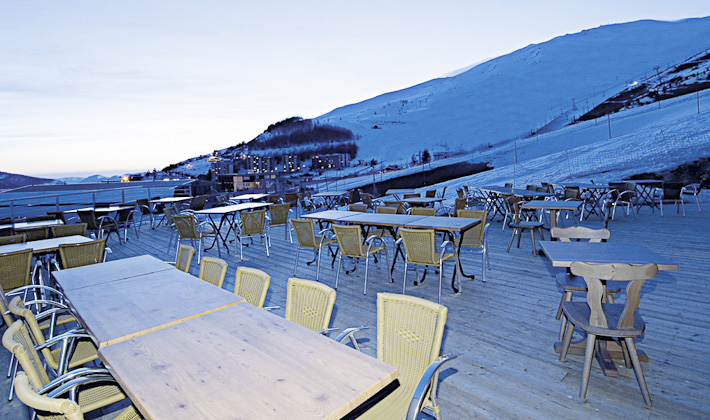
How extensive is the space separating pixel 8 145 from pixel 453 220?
25.4 meters

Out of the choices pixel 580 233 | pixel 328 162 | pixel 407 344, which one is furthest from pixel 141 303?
pixel 328 162

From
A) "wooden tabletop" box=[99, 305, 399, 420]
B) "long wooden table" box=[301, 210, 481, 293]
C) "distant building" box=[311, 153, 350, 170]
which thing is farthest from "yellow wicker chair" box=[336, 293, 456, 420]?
"distant building" box=[311, 153, 350, 170]

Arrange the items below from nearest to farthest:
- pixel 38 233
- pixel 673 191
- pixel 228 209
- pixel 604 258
→ pixel 604 258
pixel 38 233
pixel 228 209
pixel 673 191

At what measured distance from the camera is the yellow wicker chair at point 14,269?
11.2 ft

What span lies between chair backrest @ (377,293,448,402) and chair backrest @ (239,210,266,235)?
4665mm

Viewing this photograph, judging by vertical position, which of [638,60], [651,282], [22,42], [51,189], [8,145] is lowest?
[651,282]

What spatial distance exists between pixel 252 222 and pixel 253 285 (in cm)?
403

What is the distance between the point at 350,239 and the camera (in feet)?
14.3

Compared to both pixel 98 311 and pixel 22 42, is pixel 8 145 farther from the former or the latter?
pixel 98 311

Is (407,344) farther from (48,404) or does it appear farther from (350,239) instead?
(350,239)

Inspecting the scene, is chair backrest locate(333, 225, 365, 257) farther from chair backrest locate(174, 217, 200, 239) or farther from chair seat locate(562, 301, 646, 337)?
chair backrest locate(174, 217, 200, 239)

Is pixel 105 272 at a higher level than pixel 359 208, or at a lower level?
lower

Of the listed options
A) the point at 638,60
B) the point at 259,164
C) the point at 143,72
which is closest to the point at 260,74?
the point at 143,72

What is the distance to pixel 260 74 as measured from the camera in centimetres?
2423
